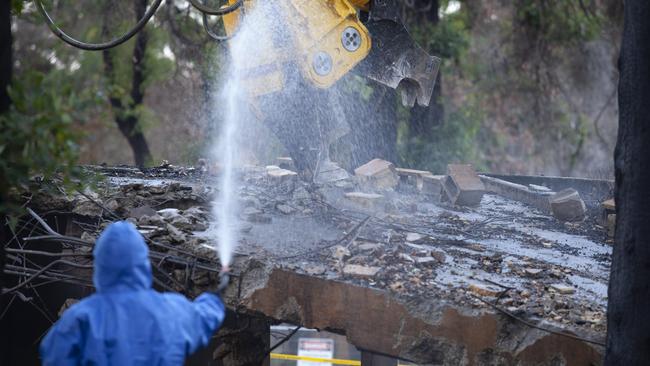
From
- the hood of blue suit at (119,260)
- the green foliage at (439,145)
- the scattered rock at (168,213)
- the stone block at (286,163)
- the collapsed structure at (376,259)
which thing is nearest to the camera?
the hood of blue suit at (119,260)

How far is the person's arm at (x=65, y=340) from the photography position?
3.51 meters

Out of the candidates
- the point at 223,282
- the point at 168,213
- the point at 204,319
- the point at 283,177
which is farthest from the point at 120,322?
the point at 283,177

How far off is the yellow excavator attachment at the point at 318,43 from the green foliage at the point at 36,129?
4728 mm

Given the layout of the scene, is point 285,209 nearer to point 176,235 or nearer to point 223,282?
point 176,235

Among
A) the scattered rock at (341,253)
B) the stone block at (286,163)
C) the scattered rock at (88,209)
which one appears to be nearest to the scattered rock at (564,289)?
the scattered rock at (341,253)

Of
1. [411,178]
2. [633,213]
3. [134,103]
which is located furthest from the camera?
[134,103]

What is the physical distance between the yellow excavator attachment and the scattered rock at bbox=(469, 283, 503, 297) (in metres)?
3.26

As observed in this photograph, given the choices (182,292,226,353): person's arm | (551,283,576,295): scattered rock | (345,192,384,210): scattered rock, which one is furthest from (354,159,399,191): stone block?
(182,292,226,353): person's arm

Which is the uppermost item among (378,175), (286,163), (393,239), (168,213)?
(286,163)

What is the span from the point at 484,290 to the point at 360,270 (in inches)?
36.6

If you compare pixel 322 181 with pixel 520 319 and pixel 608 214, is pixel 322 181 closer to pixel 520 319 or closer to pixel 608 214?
pixel 608 214

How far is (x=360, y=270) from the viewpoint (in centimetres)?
587

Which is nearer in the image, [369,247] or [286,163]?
[369,247]

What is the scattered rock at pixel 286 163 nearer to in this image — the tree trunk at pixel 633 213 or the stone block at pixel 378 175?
the stone block at pixel 378 175
